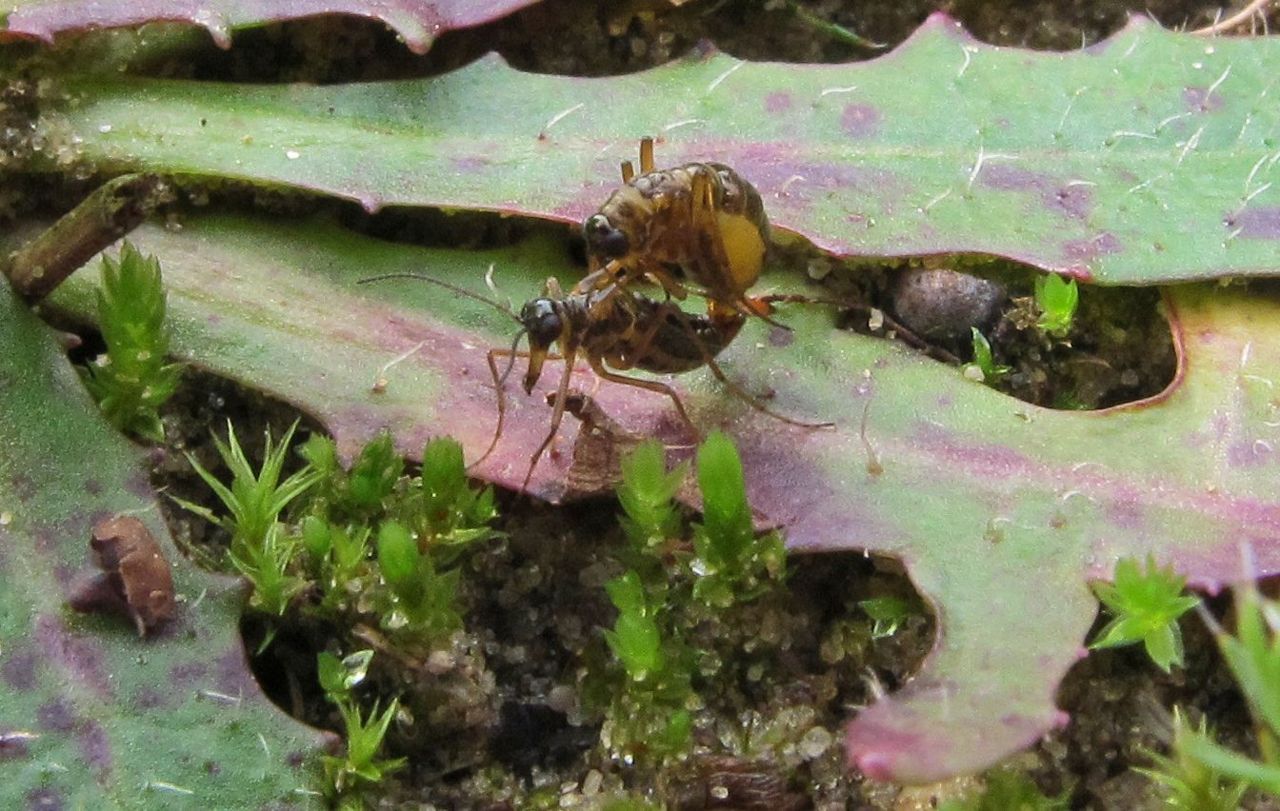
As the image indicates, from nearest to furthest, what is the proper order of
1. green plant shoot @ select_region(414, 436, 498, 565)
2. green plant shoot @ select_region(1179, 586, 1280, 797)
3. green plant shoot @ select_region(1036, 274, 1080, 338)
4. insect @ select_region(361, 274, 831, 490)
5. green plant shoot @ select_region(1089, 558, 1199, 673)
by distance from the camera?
green plant shoot @ select_region(1179, 586, 1280, 797)
green plant shoot @ select_region(1089, 558, 1199, 673)
green plant shoot @ select_region(414, 436, 498, 565)
insect @ select_region(361, 274, 831, 490)
green plant shoot @ select_region(1036, 274, 1080, 338)

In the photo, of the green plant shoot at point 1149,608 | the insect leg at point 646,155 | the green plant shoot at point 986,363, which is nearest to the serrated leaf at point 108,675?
the insect leg at point 646,155

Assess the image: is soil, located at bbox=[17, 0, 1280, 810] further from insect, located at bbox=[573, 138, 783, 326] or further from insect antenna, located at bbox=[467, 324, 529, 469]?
insect, located at bbox=[573, 138, 783, 326]

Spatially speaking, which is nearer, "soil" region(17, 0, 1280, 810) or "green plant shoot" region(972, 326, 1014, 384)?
"soil" region(17, 0, 1280, 810)

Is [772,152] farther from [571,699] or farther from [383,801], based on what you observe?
[383,801]

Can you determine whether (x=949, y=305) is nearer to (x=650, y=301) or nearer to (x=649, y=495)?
(x=650, y=301)

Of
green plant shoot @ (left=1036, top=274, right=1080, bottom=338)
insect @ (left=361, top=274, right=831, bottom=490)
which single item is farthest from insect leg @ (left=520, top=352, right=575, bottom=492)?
green plant shoot @ (left=1036, top=274, right=1080, bottom=338)

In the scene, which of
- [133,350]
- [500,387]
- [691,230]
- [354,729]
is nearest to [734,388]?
[691,230]
